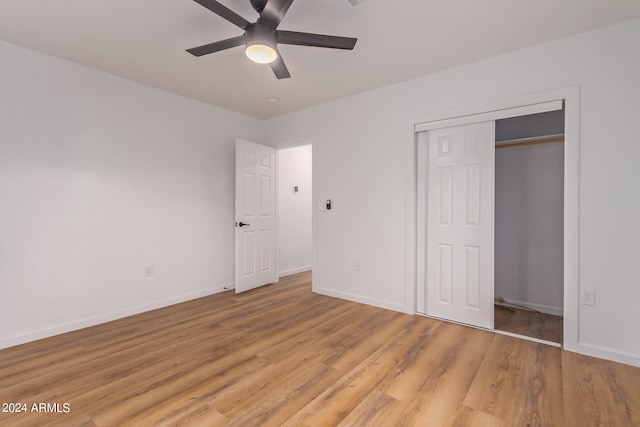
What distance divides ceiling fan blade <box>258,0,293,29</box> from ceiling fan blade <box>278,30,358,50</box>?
0.10m

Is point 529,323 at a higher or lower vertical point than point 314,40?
lower

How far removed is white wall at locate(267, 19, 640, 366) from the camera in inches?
89.4

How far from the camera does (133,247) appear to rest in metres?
3.36

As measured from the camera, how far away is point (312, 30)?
238 centimetres

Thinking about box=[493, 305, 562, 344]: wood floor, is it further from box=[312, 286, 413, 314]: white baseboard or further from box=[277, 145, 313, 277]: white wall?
box=[277, 145, 313, 277]: white wall

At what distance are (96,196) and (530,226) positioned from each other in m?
4.77

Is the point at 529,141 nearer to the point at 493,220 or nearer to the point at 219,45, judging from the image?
the point at 493,220

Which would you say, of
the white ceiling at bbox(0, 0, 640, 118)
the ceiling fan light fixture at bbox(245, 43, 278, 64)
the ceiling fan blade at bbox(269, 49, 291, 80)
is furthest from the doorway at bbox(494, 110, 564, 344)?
the ceiling fan light fixture at bbox(245, 43, 278, 64)

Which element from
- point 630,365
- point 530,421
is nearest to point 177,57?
point 530,421

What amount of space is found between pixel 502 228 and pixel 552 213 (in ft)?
1.71

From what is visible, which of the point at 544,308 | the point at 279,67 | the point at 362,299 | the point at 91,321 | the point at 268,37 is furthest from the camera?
the point at 362,299

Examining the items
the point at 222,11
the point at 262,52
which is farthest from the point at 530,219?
the point at 222,11

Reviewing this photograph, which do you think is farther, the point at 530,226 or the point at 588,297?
the point at 530,226

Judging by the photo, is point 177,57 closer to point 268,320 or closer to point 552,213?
point 268,320
